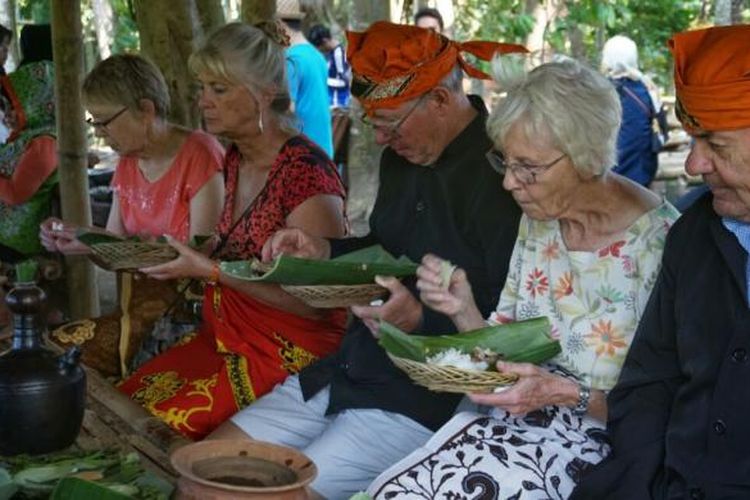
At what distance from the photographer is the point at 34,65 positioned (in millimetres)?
5551

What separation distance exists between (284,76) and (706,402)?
1.85 meters

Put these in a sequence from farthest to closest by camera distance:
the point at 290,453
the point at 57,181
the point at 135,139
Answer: the point at 57,181
the point at 135,139
the point at 290,453

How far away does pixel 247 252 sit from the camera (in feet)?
11.8

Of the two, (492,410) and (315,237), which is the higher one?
(315,237)

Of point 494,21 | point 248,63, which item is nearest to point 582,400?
point 248,63

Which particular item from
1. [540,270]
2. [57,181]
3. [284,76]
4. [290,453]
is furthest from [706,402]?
[57,181]

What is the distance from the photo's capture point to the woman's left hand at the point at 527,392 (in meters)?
2.37

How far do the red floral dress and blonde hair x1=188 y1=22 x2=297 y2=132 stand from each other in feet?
0.46

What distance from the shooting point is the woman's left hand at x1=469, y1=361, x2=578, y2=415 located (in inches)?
93.4

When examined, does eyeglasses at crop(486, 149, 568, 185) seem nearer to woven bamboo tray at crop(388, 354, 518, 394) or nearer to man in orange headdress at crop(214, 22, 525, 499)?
man in orange headdress at crop(214, 22, 525, 499)

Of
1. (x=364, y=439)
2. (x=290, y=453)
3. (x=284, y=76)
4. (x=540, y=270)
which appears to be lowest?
(x=364, y=439)

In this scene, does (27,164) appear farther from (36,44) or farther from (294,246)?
(294,246)

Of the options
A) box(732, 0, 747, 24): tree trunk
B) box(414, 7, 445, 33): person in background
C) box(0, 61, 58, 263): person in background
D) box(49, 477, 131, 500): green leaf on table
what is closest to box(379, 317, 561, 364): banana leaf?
box(49, 477, 131, 500): green leaf on table

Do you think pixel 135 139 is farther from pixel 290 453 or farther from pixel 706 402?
pixel 706 402
